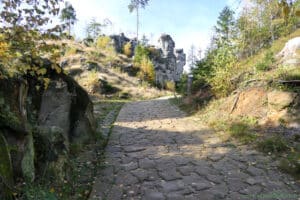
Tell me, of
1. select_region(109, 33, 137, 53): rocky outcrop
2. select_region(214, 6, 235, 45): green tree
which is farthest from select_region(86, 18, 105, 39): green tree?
select_region(214, 6, 235, 45): green tree

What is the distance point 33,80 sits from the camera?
5.39 m

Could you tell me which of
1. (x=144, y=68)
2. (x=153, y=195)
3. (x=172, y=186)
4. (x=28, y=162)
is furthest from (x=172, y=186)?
(x=144, y=68)

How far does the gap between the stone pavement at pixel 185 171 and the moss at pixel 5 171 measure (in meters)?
1.12

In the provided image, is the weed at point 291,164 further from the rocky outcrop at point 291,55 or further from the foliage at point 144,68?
the foliage at point 144,68

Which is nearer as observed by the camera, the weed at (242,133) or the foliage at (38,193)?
the foliage at (38,193)

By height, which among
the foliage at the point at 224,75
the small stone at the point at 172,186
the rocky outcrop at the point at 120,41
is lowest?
the small stone at the point at 172,186

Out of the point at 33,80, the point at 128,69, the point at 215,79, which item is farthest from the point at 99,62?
the point at 33,80

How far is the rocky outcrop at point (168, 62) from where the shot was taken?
3683 cm

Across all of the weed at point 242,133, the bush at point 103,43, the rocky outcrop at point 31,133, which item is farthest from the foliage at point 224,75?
the bush at point 103,43

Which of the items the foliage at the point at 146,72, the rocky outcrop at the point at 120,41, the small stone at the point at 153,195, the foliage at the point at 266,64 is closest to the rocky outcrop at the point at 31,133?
the small stone at the point at 153,195

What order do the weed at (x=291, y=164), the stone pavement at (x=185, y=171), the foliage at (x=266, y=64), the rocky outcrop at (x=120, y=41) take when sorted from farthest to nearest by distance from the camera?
the rocky outcrop at (x=120, y=41) → the foliage at (x=266, y=64) → the weed at (x=291, y=164) → the stone pavement at (x=185, y=171)

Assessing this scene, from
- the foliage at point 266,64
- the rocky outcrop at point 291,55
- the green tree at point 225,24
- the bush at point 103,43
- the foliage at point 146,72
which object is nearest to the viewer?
the rocky outcrop at point 291,55

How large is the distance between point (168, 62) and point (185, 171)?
39.1 meters

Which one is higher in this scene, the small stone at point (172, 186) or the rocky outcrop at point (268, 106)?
the rocky outcrop at point (268, 106)
